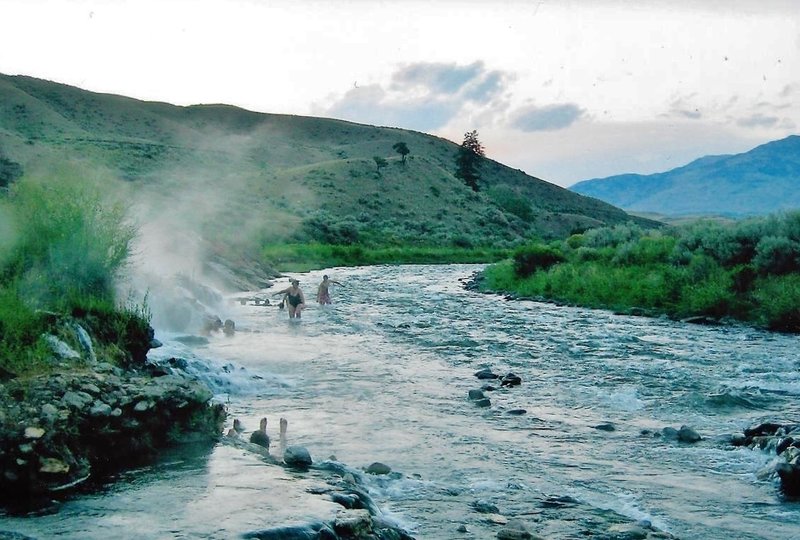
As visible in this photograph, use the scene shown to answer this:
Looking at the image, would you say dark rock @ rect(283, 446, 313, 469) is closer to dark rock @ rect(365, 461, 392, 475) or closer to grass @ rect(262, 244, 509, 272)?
dark rock @ rect(365, 461, 392, 475)

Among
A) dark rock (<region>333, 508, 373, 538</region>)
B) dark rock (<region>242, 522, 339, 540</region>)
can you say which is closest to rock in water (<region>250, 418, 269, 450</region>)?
dark rock (<region>333, 508, 373, 538</region>)

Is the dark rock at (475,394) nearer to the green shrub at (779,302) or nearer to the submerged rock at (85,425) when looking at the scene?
the submerged rock at (85,425)

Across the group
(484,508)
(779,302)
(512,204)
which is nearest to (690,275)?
(779,302)

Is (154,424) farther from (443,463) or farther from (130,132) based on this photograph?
(130,132)

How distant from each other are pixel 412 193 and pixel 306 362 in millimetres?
90721

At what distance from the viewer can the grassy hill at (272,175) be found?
7075cm

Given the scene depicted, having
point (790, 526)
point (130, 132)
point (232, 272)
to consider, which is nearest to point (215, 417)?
point (790, 526)

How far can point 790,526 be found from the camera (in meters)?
7.89

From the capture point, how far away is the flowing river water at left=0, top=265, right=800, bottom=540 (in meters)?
7.69

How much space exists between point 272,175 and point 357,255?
157 feet

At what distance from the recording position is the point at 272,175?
4254 inches

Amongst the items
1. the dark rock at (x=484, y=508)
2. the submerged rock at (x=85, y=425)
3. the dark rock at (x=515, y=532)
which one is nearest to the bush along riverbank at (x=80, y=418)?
the submerged rock at (x=85, y=425)

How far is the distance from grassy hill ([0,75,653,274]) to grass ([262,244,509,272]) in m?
2.83

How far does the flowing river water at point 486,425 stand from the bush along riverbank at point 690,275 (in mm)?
2071
